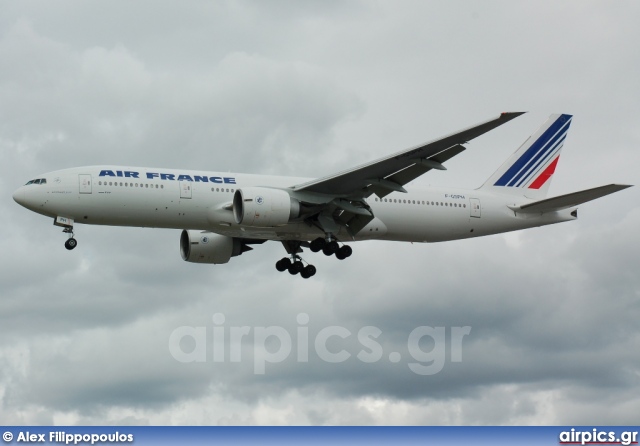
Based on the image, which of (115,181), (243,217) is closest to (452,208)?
(243,217)

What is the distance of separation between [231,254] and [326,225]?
7480 millimetres

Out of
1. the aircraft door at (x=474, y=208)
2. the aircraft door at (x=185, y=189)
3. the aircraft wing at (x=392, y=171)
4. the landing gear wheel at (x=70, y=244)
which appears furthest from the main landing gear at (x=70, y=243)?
the aircraft door at (x=474, y=208)

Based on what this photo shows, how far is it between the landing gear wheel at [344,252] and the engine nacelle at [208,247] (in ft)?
20.6

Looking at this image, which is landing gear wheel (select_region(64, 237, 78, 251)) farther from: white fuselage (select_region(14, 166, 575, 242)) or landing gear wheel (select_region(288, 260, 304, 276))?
landing gear wheel (select_region(288, 260, 304, 276))

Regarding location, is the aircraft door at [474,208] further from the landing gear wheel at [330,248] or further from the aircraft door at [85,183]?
the aircraft door at [85,183]

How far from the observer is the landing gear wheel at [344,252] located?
1865 inches

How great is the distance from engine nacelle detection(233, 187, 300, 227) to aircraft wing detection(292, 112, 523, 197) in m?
1.46

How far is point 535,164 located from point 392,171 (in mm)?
12279

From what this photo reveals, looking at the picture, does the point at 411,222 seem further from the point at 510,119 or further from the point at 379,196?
the point at 510,119

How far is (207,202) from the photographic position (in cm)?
4341

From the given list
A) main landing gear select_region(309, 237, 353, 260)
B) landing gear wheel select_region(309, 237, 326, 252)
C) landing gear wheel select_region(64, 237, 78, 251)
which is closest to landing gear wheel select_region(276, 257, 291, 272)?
main landing gear select_region(309, 237, 353, 260)

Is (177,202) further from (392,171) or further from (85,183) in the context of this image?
(392,171)

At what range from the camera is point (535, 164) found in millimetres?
52969

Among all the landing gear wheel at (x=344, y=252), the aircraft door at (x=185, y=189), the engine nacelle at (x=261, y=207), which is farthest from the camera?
the landing gear wheel at (x=344, y=252)
